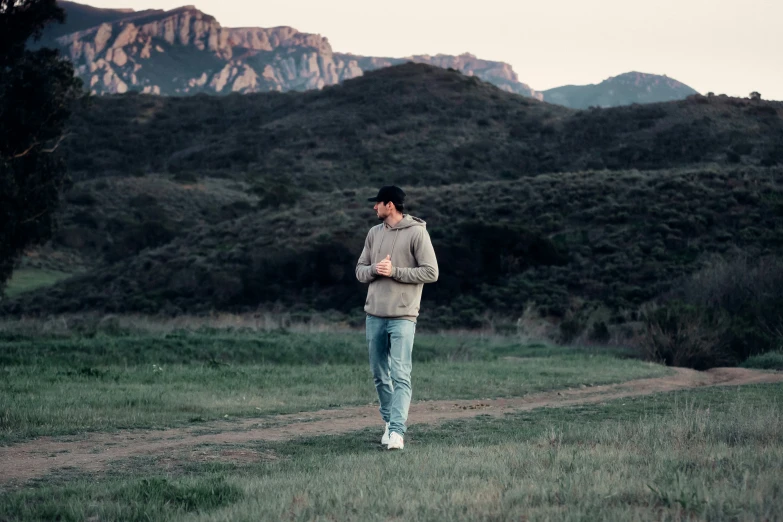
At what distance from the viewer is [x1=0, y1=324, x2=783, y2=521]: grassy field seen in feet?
16.6

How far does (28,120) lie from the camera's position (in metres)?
23.6

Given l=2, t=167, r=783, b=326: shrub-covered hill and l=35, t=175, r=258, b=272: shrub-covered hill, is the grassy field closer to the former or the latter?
l=2, t=167, r=783, b=326: shrub-covered hill

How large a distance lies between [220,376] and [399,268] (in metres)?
7.46

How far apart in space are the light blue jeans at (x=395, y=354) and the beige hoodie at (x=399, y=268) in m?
0.11

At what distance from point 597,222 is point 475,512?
41.2m

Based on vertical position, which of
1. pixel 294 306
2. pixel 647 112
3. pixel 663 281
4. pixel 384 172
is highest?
pixel 647 112

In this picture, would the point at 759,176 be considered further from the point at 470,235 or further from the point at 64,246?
the point at 64,246

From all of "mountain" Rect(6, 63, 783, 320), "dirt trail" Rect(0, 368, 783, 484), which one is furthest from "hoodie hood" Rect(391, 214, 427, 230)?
"mountain" Rect(6, 63, 783, 320)

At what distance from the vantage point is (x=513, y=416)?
11.8m

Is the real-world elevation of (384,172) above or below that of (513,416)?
above

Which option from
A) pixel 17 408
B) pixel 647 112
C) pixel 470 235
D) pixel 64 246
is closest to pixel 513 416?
pixel 17 408

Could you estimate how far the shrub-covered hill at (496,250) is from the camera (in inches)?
1512

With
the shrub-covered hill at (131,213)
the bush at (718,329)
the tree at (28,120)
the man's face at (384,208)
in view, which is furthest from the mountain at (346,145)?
the man's face at (384,208)

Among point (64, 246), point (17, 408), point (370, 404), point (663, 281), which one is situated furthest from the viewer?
point (64, 246)
